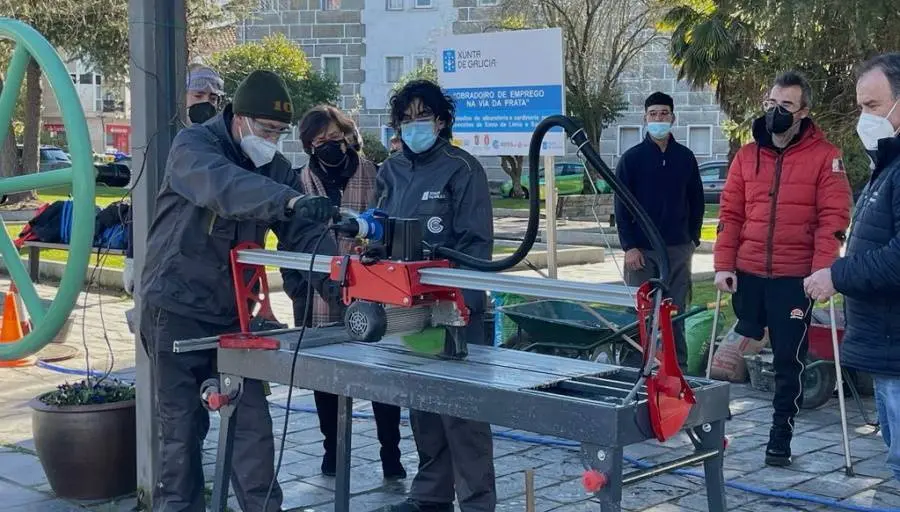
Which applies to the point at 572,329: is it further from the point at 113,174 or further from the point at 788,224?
the point at 113,174

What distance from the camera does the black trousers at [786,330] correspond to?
635 centimetres

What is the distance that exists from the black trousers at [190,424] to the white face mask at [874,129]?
2.65m

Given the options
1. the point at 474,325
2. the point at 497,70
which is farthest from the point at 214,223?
the point at 497,70

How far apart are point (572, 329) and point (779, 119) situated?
2.11 meters

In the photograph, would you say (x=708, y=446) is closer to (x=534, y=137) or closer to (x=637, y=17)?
(x=534, y=137)

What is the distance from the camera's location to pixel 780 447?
21.0 ft

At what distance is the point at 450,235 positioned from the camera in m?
5.30

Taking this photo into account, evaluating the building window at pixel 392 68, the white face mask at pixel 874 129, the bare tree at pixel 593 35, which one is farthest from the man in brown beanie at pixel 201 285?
the building window at pixel 392 68

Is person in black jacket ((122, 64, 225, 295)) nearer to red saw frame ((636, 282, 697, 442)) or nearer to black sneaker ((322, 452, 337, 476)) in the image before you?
black sneaker ((322, 452, 337, 476))

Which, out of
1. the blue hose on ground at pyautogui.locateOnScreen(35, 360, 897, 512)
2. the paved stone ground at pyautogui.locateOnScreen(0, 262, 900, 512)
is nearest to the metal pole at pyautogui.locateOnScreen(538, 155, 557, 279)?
the paved stone ground at pyautogui.locateOnScreen(0, 262, 900, 512)

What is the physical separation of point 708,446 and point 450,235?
172cm

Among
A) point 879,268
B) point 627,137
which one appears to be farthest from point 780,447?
point 627,137

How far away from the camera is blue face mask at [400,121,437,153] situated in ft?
17.5

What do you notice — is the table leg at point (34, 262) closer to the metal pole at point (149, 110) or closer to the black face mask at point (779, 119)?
the metal pole at point (149, 110)
